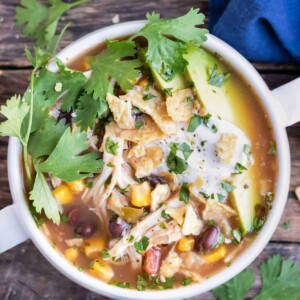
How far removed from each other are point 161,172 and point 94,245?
0.35 m

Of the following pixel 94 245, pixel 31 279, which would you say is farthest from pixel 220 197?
pixel 31 279

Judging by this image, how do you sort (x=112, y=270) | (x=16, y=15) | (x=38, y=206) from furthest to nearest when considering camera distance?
(x=16, y=15), (x=112, y=270), (x=38, y=206)

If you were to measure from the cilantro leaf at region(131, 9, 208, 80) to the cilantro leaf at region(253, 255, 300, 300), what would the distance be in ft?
2.94

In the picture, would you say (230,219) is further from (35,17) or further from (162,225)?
(35,17)

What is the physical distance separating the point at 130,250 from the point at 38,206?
0.36 metres

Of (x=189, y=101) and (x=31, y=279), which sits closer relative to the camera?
(x=189, y=101)

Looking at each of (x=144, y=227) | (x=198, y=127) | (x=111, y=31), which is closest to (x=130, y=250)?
(x=144, y=227)

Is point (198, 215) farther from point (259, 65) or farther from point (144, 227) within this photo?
point (259, 65)

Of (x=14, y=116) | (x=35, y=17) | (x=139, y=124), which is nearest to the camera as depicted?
(x=14, y=116)

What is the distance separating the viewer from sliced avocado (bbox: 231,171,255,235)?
7.21 feet

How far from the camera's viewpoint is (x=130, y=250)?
2246mm

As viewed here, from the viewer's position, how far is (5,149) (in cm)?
261

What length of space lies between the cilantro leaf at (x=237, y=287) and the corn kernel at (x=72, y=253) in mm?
611

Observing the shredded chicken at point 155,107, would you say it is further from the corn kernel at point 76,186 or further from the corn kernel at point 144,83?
the corn kernel at point 76,186
